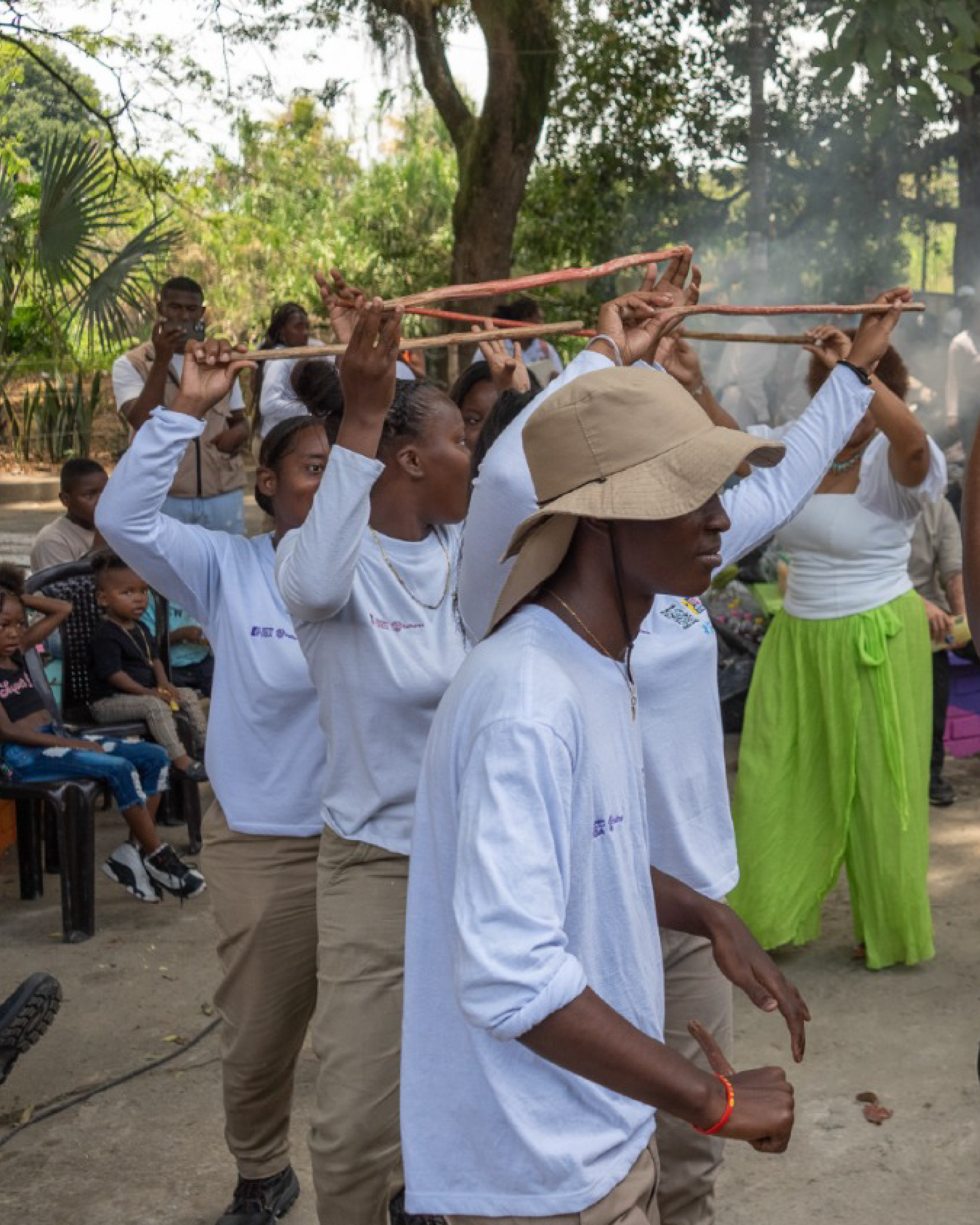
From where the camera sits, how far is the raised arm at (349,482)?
2758 millimetres

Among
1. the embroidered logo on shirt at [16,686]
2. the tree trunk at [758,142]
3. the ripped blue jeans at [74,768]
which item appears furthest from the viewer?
the tree trunk at [758,142]

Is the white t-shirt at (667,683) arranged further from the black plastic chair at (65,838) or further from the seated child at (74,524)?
the seated child at (74,524)

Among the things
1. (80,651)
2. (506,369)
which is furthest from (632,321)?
(80,651)

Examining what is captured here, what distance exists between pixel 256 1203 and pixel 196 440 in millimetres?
4286

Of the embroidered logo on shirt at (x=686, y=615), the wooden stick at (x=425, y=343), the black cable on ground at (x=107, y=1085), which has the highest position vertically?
the wooden stick at (x=425, y=343)

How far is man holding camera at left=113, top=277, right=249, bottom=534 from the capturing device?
24.3ft

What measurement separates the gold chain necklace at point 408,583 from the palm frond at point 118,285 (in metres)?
5.24

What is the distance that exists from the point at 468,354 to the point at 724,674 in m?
6.42

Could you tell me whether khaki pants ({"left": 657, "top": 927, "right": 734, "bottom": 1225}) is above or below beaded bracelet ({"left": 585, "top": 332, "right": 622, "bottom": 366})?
below

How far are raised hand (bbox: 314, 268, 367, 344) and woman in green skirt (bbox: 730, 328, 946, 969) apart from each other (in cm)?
170

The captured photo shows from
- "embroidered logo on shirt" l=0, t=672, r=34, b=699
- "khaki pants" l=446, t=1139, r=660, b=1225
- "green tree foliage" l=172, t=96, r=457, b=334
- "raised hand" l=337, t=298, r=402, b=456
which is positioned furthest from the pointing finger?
"green tree foliage" l=172, t=96, r=457, b=334

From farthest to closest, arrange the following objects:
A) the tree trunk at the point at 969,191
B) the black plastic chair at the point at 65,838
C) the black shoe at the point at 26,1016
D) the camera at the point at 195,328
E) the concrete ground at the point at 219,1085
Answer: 1. the tree trunk at the point at 969,191
2. the camera at the point at 195,328
3. the black plastic chair at the point at 65,838
4. the black shoe at the point at 26,1016
5. the concrete ground at the point at 219,1085

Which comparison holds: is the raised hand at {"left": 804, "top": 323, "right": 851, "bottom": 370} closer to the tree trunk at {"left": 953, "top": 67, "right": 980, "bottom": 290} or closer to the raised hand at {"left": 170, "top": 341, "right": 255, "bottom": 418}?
the raised hand at {"left": 170, "top": 341, "right": 255, "bottom": 418}

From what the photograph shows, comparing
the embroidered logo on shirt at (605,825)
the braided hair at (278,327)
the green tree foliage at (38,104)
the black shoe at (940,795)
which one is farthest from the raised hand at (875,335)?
the braided hair at (278,327)
